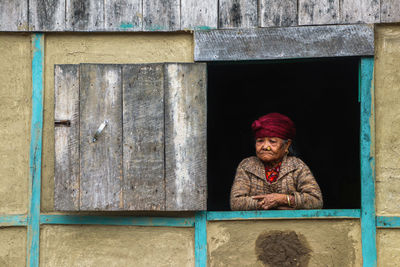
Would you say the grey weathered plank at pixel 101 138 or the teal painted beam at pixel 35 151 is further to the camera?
the teal painted beam at pixel 35 151

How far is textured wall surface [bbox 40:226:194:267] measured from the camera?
4191mm

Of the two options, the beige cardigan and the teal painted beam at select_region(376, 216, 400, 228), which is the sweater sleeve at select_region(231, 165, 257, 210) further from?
the teal painted beam at select_region(376, 216, 400, 228)

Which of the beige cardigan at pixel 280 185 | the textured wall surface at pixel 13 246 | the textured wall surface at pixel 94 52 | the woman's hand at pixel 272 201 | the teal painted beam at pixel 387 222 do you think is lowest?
the textured wall surface at pixel 13 246

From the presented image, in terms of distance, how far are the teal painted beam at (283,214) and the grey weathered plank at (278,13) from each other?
1.40m

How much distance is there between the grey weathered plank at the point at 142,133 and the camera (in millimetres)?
4051

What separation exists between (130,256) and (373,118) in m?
2.06

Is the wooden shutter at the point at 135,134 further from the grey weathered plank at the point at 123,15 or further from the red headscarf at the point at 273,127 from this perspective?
the red headscarf at the point at 273,127

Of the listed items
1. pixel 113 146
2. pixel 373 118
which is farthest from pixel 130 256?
pixel 373 118

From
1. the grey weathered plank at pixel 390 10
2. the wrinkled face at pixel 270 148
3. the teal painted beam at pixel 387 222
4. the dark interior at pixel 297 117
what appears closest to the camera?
the teal painted beam at pixel 387 222

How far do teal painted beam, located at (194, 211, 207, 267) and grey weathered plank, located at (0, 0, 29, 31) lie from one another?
1964 millimetres

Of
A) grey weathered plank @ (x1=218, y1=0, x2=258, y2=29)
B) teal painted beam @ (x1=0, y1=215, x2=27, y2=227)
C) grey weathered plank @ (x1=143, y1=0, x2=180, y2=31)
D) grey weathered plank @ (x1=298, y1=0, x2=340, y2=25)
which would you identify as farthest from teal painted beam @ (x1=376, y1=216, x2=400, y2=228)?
teal painted beam @ (x1=0, y1=215, x2=27, y2=227)

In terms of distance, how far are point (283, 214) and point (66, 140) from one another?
1665mm

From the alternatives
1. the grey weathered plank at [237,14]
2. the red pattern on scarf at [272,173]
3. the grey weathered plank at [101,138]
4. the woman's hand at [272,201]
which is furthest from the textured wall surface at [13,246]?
the grey weathered plank at [237,14]

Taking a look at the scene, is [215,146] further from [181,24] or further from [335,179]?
[181,24]
